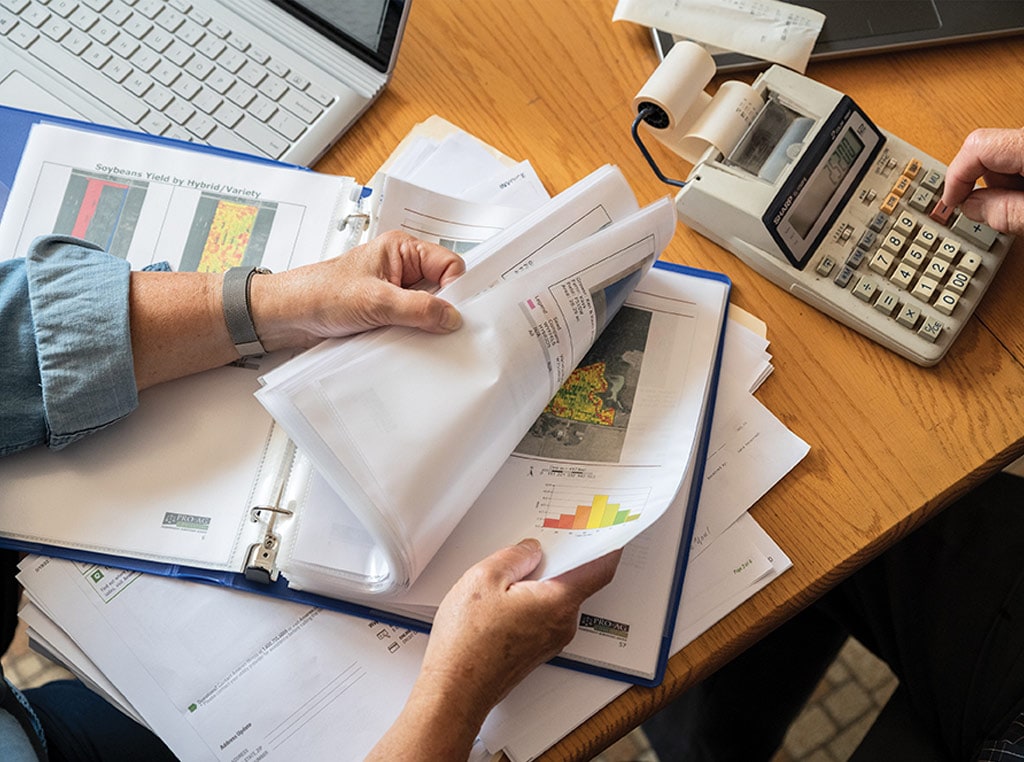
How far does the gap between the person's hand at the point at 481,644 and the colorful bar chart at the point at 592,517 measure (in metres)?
0.03

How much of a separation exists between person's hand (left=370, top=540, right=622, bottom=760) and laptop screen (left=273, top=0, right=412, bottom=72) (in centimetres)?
46

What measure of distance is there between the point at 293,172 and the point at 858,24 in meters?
0.54

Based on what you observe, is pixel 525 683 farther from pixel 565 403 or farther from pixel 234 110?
pixel 234 110

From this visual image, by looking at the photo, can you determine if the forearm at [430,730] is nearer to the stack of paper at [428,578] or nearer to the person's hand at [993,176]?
the stack of paper at [428,578]

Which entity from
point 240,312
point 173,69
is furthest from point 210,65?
point 240,312

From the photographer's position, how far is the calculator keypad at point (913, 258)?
0.75 metres

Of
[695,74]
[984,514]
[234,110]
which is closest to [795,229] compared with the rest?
[695,74]

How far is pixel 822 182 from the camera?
0.76 metres

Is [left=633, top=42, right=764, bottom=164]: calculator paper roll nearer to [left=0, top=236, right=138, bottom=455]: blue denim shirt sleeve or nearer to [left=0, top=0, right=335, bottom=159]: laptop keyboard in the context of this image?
[left=0, top=0, right=335, bottom=159]: laptop keyboard

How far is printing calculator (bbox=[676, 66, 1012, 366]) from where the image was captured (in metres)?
0.75

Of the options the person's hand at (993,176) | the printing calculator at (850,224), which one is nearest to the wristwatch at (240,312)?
the printing calculator at (850,224)

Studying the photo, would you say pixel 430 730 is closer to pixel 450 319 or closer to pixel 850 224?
pixel 450 319

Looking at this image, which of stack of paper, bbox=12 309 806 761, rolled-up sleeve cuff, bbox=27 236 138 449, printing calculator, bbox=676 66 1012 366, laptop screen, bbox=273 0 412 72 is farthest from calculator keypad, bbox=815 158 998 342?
rolled-up sleeve cuff, bbox=27 236 138 449

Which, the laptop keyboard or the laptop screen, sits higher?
the laptop screen
